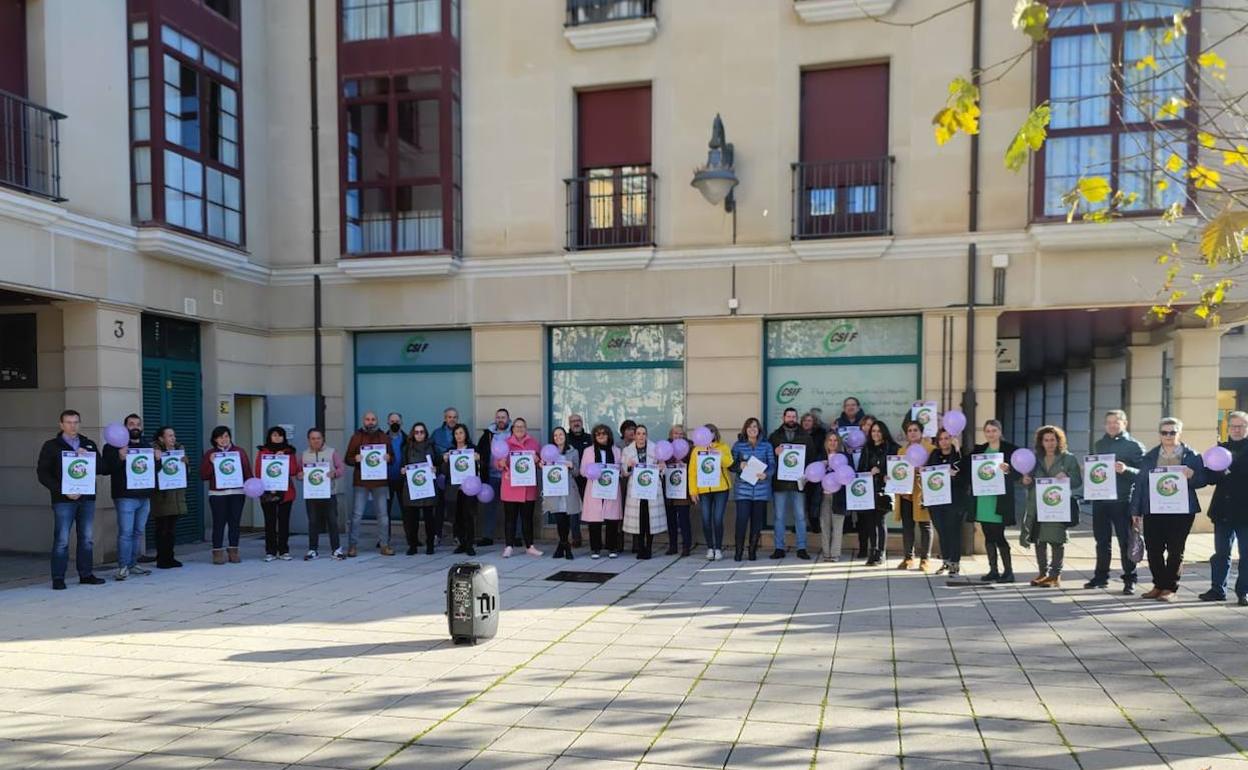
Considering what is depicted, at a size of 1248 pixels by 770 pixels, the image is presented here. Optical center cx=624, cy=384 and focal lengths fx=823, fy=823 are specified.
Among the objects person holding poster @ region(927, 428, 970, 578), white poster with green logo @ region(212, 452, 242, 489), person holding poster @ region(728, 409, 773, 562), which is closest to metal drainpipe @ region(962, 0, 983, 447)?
person holding poster @ region(927, 428, 970, 578)

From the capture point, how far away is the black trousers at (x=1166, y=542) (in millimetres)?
8039

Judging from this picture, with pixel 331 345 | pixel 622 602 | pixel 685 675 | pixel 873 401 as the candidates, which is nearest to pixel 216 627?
pixel 622 602

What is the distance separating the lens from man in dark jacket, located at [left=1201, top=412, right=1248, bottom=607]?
789 cm

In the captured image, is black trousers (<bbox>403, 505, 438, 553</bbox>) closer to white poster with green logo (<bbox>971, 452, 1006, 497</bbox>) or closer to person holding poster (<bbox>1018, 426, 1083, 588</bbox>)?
white poster with green logo (<bbox>971, 452, 1006, 497</bbox>)

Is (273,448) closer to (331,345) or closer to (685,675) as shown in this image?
(331,345)

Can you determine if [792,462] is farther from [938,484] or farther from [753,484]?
[938,484]

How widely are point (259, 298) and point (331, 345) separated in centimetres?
135

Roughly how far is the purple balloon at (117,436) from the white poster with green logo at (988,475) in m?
9.58

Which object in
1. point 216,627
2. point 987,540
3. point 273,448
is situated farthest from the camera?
point 273,448

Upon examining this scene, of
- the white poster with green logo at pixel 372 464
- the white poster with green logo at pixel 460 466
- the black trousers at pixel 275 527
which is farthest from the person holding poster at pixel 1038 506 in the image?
the black trousers at pixel 275 527

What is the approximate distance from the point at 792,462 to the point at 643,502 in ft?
6.48

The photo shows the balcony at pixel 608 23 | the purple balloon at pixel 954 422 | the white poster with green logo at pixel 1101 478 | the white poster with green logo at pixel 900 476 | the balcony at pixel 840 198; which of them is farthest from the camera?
the balcony at pixel 608 23

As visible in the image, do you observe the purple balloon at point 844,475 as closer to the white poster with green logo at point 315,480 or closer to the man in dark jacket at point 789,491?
the man in dark jacket at point 789,491

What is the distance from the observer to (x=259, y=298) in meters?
13.1
